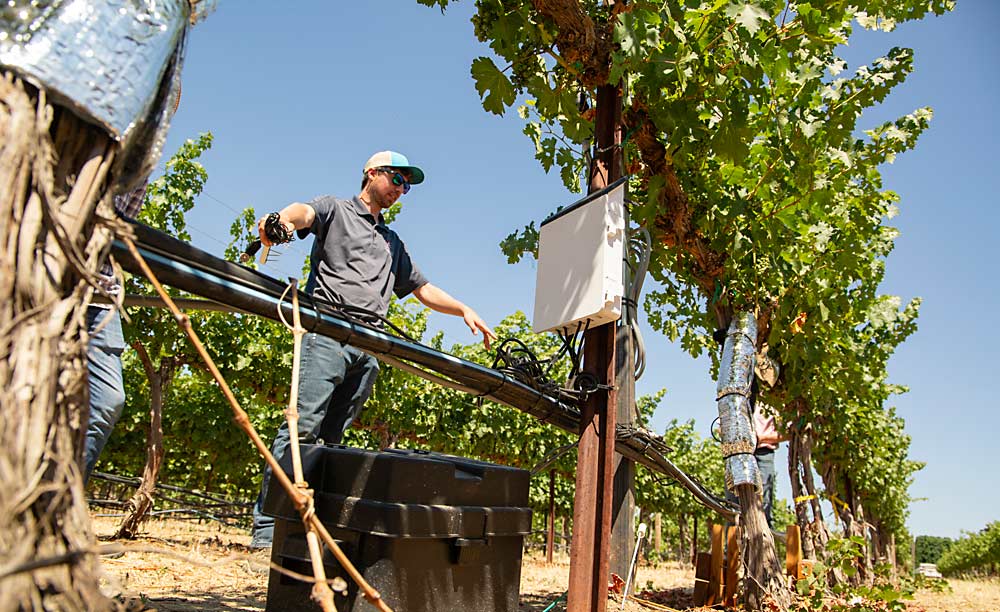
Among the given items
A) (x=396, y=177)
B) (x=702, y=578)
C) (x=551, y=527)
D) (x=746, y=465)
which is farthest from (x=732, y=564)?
(x=551, y=527)

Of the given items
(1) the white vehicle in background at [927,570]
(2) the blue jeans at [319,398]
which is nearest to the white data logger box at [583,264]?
(2) the blue jeans at [319,398]

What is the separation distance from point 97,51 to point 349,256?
2.05 metres

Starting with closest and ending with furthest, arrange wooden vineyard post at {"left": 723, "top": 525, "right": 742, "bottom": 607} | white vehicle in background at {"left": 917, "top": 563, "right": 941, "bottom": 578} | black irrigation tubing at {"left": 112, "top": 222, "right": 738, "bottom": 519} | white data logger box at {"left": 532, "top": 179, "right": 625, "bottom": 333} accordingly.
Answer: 1. black irrigation tubing at {"left": 112, "top": 222, "right": 738, "bottom": 519}
2. white data logger box at {"left": 532, "top": 179, "right": 625, "bottom": 333}
3. wooden vineyard post at {"left": 723, "top": 525, "right": 742, "bottom": 607}
4. white vehicle in background at {"left": 917, "top": 563, "right": 941, "bottom": 578}

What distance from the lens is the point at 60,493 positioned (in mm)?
873

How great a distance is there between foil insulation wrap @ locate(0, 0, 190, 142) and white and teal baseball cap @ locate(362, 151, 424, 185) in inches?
80.9

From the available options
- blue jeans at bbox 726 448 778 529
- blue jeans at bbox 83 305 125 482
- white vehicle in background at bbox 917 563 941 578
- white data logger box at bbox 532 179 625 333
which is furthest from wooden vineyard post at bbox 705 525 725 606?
blue jeans at bbox 83 305 125 482

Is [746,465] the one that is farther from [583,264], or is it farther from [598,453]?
[583,264]

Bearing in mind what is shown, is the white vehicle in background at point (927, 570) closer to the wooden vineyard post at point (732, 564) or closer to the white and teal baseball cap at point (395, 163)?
the wooden vineyard post at point (732, 564)

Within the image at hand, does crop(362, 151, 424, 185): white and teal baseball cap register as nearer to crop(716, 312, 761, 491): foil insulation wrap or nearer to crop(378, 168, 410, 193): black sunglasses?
crop(378, 168, 410, 193): black sunglasses

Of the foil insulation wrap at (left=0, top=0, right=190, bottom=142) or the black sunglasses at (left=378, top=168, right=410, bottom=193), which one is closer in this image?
the foil insulation wrap at (left=0, top=0, right=190, bottom=142)

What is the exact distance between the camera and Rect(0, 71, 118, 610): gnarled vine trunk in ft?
2.68

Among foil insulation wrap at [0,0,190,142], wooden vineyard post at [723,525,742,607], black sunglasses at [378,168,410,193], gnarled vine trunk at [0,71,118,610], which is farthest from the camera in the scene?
wooden vineyard post at [723,525,742,607]

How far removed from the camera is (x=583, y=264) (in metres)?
2.88

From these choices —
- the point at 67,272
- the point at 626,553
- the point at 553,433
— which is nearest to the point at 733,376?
the point at 626,553
